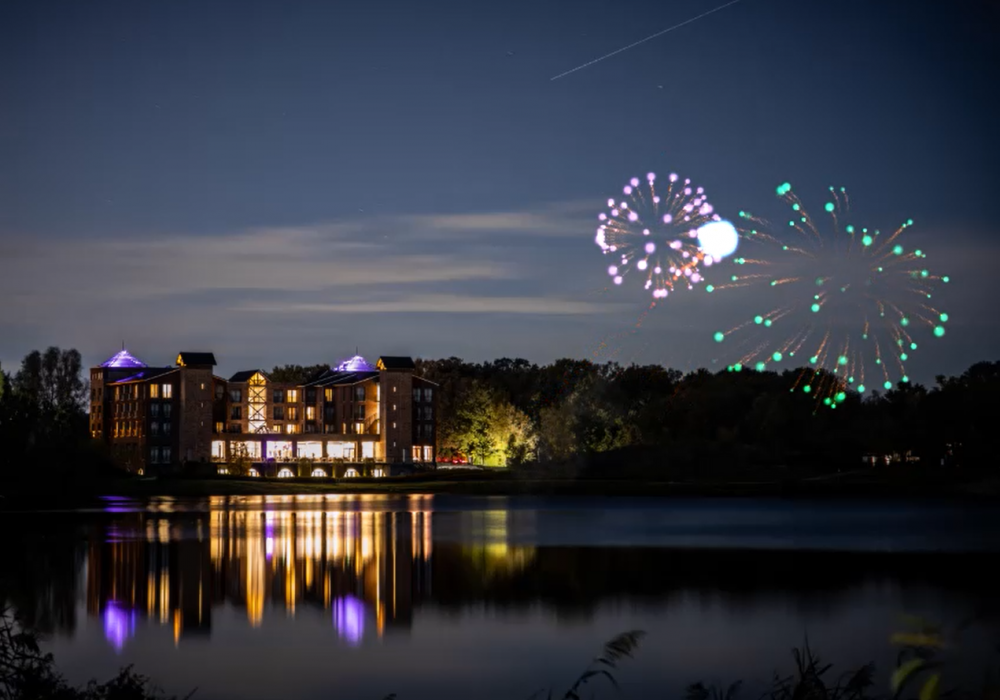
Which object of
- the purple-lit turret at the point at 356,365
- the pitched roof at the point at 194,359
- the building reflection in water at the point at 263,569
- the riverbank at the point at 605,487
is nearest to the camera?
the building reflection in water at the point at 263,569

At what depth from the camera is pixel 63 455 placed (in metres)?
74.3

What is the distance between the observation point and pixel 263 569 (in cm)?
3681

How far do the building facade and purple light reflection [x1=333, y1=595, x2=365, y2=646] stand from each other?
325 ft

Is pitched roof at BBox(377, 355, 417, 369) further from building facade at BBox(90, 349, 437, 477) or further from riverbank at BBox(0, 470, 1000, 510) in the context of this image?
riverbank at BBox(0, 470, 1000, 510)

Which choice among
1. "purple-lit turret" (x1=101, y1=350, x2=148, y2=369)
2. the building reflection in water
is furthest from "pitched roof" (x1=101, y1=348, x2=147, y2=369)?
the building reflection in water

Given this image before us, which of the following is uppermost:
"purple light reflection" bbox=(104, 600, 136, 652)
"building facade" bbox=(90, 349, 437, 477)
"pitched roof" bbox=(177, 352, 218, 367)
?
"pitched roof" bbox=(177, 352, 218, 367)

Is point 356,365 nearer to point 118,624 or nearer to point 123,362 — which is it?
point 123,362

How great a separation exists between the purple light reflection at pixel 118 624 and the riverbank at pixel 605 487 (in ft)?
210

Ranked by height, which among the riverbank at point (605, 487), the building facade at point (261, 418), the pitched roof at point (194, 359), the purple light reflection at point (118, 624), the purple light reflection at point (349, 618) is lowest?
the riverbank at point (605, 487)

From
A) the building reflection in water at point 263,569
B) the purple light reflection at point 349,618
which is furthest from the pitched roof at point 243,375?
the purple light reflection at point 349,618

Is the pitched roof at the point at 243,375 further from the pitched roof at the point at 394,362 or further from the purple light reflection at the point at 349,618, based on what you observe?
the purple light reflection at the point at 349,618

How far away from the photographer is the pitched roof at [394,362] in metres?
134

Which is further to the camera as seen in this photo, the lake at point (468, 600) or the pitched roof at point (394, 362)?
the pitched roof at point (394, 362)

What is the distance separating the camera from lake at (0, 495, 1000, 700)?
834 inches
